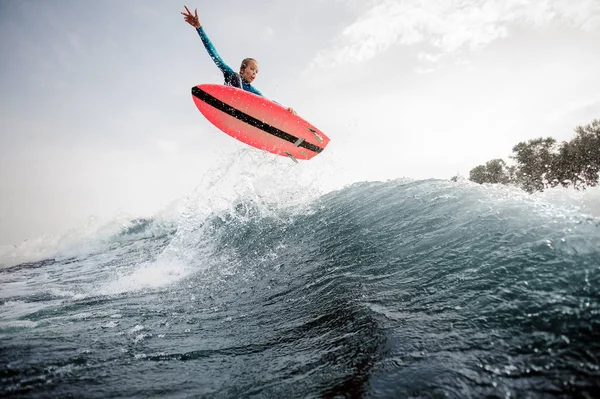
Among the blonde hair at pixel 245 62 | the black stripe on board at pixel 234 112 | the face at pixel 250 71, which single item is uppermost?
the blonde hair at pixel 245 62

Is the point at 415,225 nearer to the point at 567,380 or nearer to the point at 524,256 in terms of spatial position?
the point at 524,256

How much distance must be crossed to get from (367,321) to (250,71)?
8.54 m

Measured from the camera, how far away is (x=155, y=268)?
27.5ft

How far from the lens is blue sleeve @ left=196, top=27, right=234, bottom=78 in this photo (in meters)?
8.35

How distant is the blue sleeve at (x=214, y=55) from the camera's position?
8.35 meters

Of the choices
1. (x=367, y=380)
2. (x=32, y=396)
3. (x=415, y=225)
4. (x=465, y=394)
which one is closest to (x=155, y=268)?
(x=32, y=396)

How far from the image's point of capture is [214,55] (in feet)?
28.7

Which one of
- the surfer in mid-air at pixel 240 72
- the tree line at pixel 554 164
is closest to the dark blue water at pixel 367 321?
the surfer in mid-air at pixel 240 72

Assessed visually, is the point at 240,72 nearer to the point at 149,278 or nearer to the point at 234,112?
the point at 234,112

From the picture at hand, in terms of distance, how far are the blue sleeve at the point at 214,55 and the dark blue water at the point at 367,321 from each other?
6.23 m

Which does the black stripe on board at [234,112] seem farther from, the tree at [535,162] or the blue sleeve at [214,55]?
the tree at [535,162]

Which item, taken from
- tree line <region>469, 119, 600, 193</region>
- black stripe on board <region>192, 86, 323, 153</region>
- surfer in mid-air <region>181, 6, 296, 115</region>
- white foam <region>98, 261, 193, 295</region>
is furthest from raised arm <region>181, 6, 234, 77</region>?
tree line <region>469, 119, 600, 193</region>

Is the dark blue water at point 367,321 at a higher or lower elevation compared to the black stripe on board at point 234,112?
lower

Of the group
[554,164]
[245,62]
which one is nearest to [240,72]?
[245,62]
